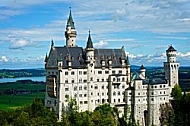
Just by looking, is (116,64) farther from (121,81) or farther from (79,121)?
(79,121)

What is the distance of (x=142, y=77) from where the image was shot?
358 ft

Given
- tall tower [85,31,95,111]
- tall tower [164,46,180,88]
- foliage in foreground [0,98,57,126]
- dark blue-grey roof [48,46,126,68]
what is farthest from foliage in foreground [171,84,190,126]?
foliage in foreground [0,98,57,126]

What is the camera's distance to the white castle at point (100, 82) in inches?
3782

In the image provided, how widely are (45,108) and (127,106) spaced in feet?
74.0

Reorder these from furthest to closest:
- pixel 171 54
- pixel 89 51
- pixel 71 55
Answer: pixel 171 54 < pixel 89 51 < pixel 71 55

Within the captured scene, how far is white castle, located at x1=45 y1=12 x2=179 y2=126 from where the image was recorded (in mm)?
96062

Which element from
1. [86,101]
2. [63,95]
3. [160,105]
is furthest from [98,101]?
[160,105]

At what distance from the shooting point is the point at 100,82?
101250mm

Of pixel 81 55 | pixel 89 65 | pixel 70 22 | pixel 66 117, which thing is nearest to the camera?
pixel 66 117

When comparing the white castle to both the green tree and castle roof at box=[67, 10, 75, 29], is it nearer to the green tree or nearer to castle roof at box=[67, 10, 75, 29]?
castle roof at box=[67, 10, 75, 29]

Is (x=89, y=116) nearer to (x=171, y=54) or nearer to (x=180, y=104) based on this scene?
(x=180, y=104)

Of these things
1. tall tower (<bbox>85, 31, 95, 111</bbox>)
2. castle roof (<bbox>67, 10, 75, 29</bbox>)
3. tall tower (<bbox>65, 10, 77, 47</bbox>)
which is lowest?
tall tower (<bbox>85, 31, 95, 111</bbox>)

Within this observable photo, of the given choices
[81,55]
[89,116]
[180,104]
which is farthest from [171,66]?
[89,116]

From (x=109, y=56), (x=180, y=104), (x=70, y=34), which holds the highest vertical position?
(x=70, y=34)
